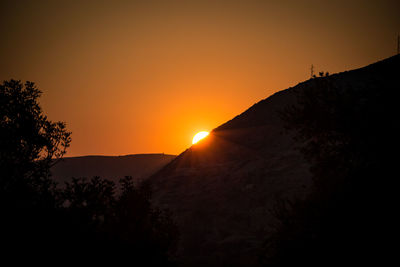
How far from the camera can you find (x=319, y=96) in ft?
79.2

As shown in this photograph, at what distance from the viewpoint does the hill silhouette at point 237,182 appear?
54406mm

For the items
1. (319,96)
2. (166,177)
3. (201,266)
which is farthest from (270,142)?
(319,96)

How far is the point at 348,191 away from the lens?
20172 millimetres

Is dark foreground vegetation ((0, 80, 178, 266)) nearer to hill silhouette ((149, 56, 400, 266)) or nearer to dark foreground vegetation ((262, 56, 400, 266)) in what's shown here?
dark foreground vegetation ((262, 56, 400, 266))

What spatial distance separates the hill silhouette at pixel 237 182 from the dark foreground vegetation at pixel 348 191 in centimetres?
2426

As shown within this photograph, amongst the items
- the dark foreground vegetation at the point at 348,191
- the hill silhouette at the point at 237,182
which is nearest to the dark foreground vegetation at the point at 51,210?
the dark foreground vegetation at the point at 348,191

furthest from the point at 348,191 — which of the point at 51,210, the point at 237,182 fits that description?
the point at 237,182

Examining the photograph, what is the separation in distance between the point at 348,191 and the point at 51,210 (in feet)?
50.9

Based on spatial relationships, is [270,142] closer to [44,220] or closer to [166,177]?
[166,177]

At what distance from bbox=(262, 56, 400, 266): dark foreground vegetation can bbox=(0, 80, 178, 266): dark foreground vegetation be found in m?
9.11

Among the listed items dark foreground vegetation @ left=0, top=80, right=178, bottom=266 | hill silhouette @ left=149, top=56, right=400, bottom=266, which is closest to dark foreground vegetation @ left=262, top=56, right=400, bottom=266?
dark foreground vegetation @ left=0, top=80, right=178, bottom=266

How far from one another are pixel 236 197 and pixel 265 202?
6.27m

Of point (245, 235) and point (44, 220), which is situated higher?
point (44, 220)

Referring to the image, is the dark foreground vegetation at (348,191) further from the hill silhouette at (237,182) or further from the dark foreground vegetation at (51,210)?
the hill silhouette at (237,182)
